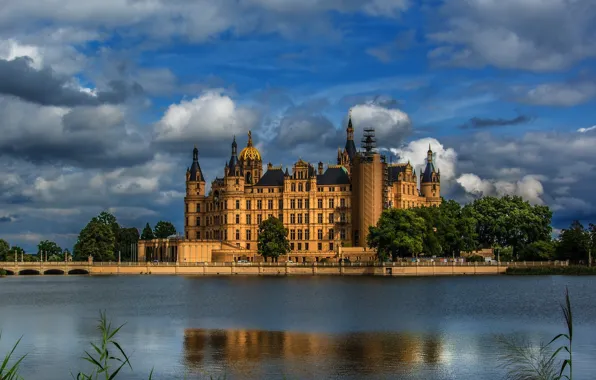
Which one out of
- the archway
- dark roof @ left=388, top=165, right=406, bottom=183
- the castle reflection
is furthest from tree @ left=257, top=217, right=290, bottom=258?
the castle reflection

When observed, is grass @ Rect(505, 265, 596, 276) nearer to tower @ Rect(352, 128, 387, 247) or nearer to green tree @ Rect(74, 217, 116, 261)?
tower @ Rect(352, 128, 387, 247)

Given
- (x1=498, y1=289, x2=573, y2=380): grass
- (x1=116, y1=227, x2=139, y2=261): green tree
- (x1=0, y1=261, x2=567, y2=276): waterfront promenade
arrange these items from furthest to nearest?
(x1=116, y1=227, x2=139, y2=261): green tree
(x1=0, y1=261, x2=567, y2=276): waterfront promenade
(x1=498, y1=289, x2=573, y2=380): grass

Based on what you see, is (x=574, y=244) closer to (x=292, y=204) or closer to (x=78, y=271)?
(x=292, y=204)

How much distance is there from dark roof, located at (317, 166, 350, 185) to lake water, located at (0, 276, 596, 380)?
6287 cm

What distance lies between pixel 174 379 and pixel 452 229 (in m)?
106

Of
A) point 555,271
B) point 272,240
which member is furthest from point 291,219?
point 555,271

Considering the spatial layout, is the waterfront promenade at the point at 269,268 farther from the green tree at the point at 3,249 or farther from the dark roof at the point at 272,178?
the dark roof at the point at 272,178

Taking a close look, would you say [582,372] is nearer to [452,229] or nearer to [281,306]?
[281,306]

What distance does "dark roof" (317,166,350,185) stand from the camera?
15388 cm

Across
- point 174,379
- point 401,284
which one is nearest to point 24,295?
point 401,284

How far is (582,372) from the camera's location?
1310 inches

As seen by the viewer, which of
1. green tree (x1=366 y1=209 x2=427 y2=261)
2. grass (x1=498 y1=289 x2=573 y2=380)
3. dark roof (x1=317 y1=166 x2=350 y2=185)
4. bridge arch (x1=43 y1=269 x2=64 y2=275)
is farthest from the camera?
dark roof (x1=317 y1=166 x2=350 y2=185)

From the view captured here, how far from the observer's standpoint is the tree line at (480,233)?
120875mm

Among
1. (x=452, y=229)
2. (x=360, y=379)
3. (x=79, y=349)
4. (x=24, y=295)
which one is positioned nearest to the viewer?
(x=360, y=379)
